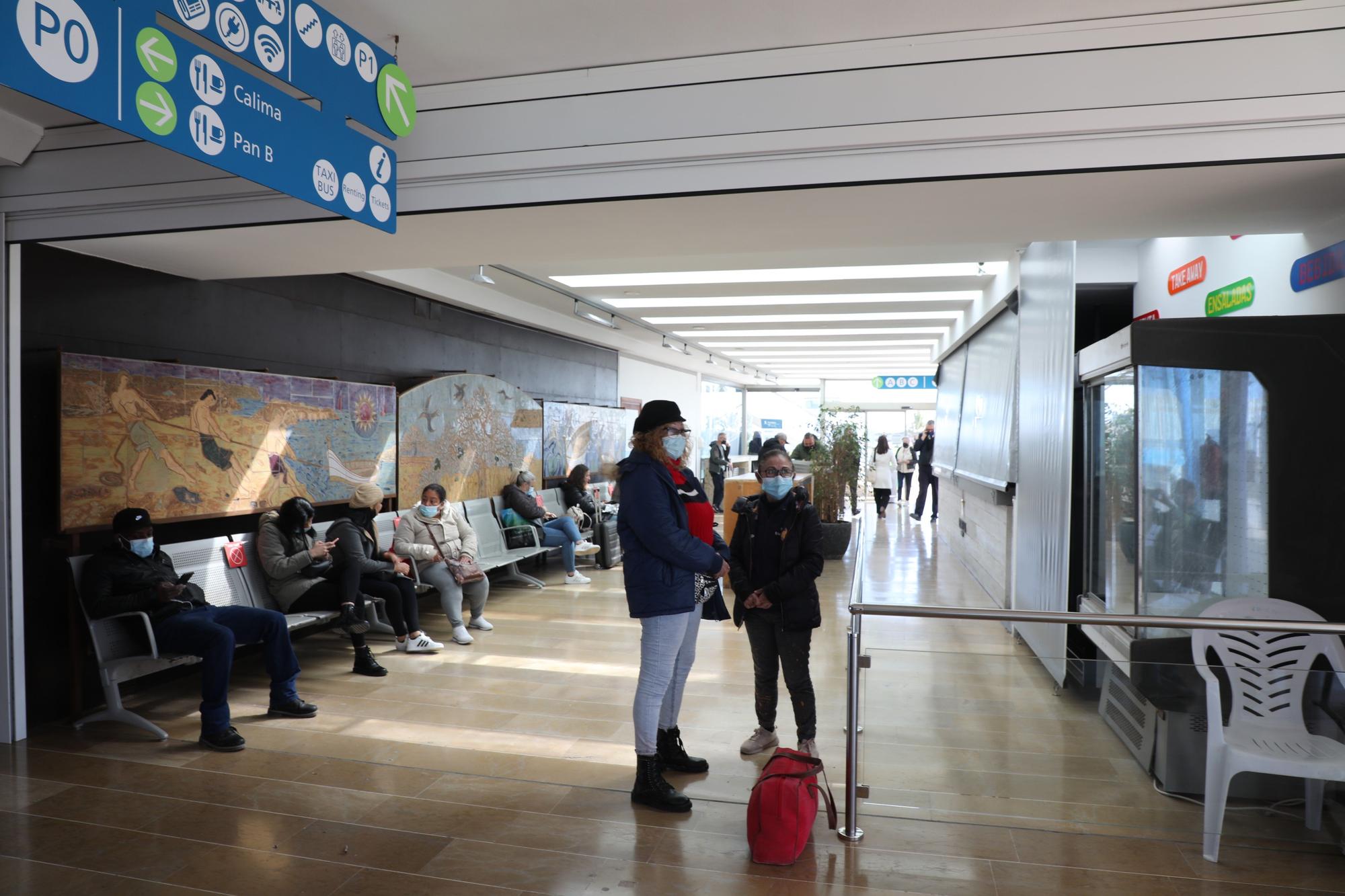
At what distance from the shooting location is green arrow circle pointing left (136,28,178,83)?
231cm

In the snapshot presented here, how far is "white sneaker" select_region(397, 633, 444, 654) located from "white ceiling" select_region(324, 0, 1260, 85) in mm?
4069

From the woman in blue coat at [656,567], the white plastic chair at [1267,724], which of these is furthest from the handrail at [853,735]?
the white plastic chair at [1267,724]

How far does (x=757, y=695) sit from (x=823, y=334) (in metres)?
10.6

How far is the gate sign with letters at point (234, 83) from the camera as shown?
210cm

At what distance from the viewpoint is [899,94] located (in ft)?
11.1

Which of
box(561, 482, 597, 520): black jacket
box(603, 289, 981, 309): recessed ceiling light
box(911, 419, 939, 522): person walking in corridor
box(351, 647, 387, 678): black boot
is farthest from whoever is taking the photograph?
box(911, 419, 939, 522): person walking in corridor

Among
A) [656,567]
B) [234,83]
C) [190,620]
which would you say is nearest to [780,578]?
[656,567]

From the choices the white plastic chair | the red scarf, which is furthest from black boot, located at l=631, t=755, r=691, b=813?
the white plastic chair

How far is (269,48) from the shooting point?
105 inches

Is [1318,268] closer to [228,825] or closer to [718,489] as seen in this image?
[228,825]

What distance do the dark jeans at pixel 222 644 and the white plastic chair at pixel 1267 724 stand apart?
4.47 m

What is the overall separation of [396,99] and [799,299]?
295 inches

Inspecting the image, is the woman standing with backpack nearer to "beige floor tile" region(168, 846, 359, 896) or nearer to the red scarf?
the red scarf

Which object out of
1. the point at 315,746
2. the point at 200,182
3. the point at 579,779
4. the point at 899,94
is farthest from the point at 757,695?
the point at 200,182
